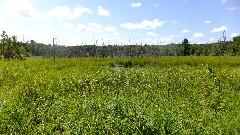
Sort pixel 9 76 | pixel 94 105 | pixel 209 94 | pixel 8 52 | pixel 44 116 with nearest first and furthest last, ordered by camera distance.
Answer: pixel 44 116 → pixel 94 105 → pixel 209 94 → pixel 9 76 → pixel 8 52

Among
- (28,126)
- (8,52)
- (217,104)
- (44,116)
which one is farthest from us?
(8,52)

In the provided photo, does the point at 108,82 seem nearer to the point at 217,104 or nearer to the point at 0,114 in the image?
the point at 217,104

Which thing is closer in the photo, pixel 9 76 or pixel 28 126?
pixel 28 126

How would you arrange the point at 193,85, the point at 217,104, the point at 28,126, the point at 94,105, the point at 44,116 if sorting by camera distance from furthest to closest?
the point at 193,85 → the point at 217,104 → the point at 94,105 → the point at 44,116 → the point at 28,126

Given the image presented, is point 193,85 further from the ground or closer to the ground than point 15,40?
closer to the ground

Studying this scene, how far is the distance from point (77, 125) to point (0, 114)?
263cm

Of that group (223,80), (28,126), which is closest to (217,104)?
(28,126)

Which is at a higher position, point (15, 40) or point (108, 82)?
point (15, 40)

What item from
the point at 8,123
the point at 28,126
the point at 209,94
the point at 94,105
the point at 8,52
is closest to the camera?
the point at 28,126

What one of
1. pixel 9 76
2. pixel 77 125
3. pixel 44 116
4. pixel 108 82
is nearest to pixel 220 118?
pixel 77 125

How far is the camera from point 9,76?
77.7 ft

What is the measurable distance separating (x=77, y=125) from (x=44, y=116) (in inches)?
62.9

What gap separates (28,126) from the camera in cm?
857

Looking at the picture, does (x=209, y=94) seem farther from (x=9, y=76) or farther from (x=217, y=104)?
(x=9, y=76)
